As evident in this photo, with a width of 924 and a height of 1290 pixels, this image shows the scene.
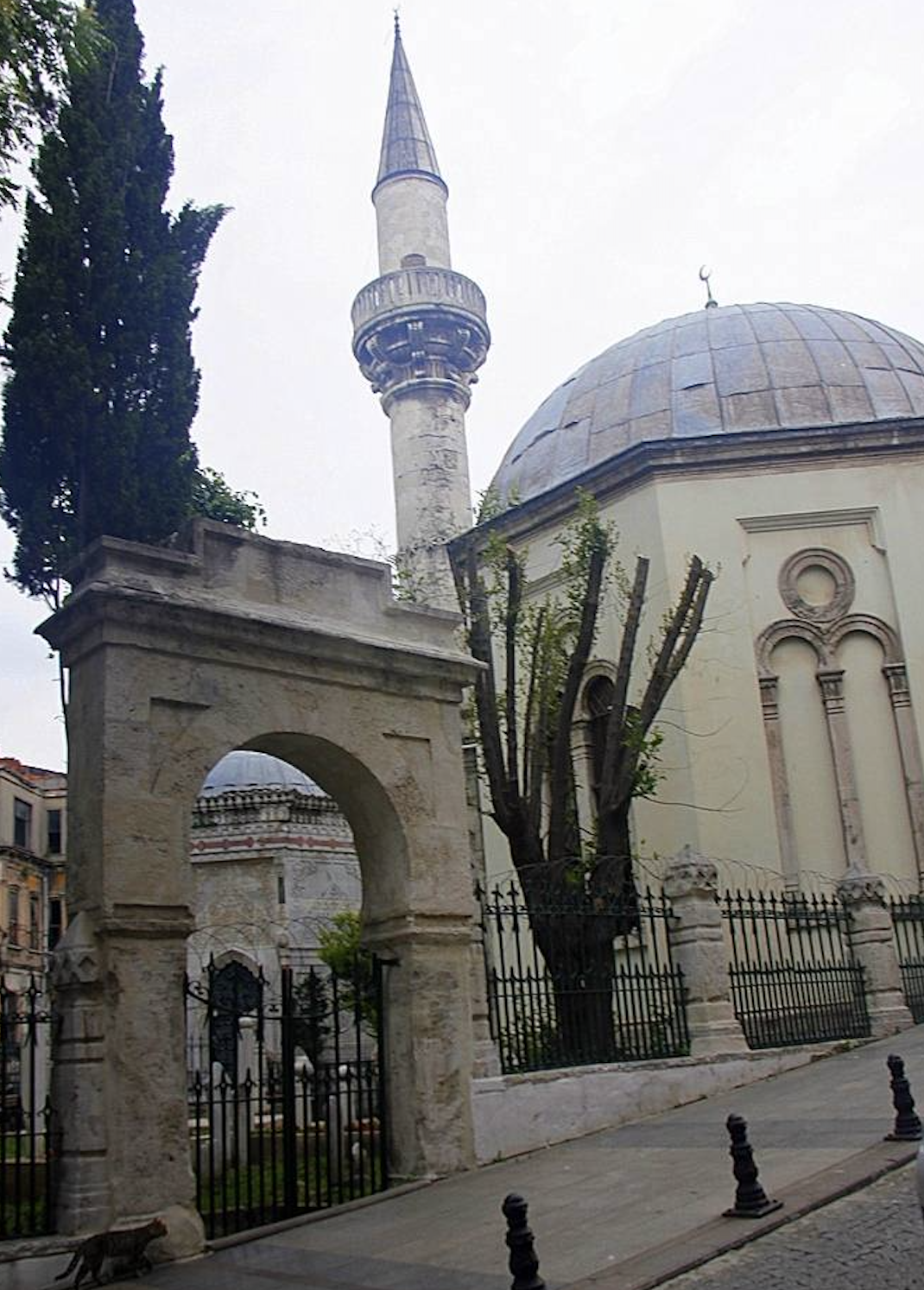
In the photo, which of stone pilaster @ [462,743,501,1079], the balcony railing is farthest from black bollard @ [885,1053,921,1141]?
the balcony railing

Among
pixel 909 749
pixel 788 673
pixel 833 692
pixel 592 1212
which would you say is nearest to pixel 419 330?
pixel 788 673

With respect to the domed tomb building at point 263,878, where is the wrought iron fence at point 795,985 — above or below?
below

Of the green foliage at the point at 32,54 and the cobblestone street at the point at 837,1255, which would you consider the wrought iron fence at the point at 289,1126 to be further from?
the green foliage at the point at 32,54

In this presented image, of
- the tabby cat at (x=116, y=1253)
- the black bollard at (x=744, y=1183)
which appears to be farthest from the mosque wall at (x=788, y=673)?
the tabby cat at (x=116, y=1253)

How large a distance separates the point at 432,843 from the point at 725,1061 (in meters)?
4.14

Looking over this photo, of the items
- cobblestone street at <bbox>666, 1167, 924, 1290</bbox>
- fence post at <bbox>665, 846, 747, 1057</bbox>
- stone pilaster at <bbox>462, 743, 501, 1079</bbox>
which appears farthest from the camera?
fence post at <bbox>665, 846, 747, 1057</bbox>

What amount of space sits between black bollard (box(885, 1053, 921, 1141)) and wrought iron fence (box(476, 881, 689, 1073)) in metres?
3.06

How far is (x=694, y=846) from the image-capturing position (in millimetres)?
17125

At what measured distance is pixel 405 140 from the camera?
103 feet

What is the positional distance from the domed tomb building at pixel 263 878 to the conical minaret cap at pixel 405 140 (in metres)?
16.0

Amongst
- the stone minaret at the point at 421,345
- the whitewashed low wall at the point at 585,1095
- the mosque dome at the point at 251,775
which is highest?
the stone minaret at the point at 421,345

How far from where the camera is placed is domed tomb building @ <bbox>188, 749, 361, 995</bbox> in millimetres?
23062

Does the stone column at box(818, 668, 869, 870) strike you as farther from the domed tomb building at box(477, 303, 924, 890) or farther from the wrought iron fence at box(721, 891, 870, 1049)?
the wrought iron fence at box(721, 891, 870, 1049)

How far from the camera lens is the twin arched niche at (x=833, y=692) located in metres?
17.7
